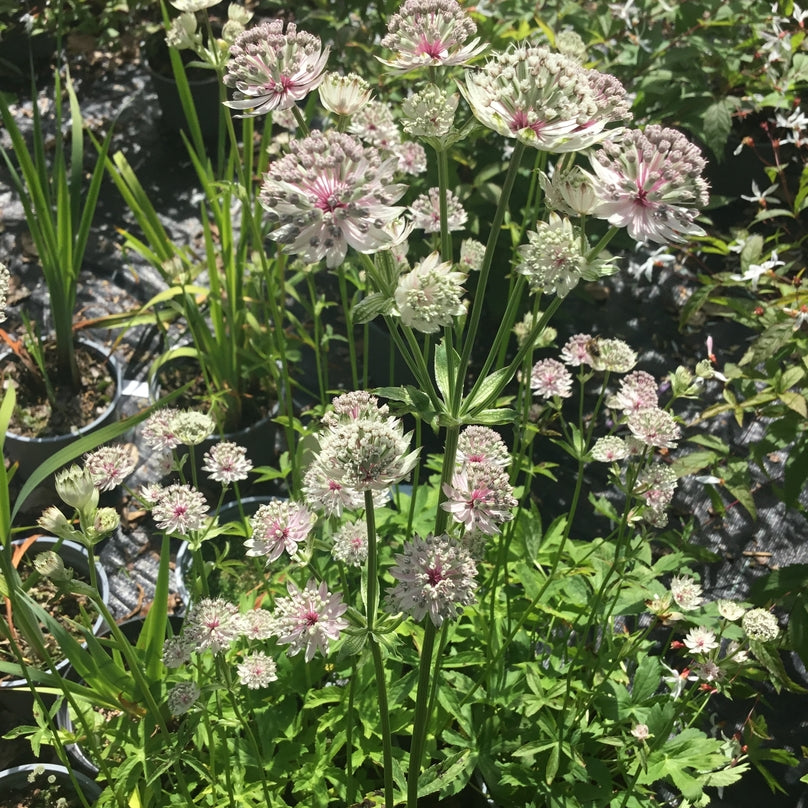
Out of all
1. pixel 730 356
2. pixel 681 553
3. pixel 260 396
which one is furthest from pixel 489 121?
pixel 730 356

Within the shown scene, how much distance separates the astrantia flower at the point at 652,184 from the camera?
0.94 metres

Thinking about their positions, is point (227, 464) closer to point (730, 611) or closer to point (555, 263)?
point (555, 263)

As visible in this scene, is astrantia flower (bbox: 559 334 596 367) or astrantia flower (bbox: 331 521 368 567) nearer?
astrantia flower (bbox: 331 521 368 567)

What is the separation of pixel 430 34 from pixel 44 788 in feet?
5.18

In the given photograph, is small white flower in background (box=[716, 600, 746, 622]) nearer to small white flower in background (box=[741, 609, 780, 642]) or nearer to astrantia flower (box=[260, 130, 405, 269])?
small white flower in background (box=[741, 609, 780, 642])

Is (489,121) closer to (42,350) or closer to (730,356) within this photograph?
(42,350)

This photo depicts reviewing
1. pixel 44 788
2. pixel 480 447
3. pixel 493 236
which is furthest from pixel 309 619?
pixel 44 788

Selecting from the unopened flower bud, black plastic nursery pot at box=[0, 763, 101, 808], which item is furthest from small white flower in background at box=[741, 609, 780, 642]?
black plastic nursery pot at box=[0, 763, 101, 808]

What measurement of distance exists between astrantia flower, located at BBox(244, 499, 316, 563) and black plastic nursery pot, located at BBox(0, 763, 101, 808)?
74 cm

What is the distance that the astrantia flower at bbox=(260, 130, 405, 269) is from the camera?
0.87m

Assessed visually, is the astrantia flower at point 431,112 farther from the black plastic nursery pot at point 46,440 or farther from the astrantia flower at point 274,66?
the black plastic nursery pot at point 46,440

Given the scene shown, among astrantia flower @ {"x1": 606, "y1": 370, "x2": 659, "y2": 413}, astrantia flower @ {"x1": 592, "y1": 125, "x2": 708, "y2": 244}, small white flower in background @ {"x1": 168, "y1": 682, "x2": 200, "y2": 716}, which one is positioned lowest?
small white flower in background @ {"x1": 168, "y1": 682, "x2": 200, "y2": 716}

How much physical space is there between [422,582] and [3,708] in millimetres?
1493

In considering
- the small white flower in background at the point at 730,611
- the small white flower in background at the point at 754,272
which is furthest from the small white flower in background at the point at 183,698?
the small white flower in background at the point at 754,272
